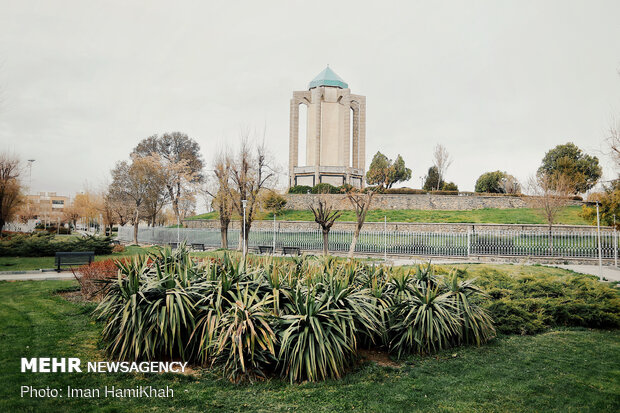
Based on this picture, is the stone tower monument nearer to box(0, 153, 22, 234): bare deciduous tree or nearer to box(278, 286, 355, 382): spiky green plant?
box(0, 153, 22, 234): bare deciduous tree

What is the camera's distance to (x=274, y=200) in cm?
3303

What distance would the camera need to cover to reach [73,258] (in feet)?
44.9

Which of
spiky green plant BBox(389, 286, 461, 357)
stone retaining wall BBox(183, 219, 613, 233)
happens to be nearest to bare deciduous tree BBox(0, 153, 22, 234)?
stone retaining wall BBox(183, 219, 613, 233)

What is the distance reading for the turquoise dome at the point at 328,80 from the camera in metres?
48.4

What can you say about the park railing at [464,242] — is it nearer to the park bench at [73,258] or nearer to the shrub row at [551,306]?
the shrub row at [551,306]

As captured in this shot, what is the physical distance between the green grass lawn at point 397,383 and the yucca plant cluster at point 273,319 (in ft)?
0.80

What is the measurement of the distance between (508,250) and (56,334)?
61.3ft

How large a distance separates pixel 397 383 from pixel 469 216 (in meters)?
28.5

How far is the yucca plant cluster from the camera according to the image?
4281mm

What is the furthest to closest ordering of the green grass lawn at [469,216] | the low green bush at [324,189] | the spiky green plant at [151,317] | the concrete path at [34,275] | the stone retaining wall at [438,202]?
the low green bush at [324,189]
the stone retaining wall at [438,202]
the green grass lawn at [469,216]
the concrete path at [34,275]
the spiky green plant at [151,317]

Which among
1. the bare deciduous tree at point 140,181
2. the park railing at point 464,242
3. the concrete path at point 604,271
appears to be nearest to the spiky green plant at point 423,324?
the concrete path at point 604,271

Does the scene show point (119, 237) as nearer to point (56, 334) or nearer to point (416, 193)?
point (416, 193)

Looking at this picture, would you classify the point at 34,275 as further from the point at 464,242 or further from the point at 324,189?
the point at 324,189

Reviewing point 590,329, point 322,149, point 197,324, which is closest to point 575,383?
point 590,329
